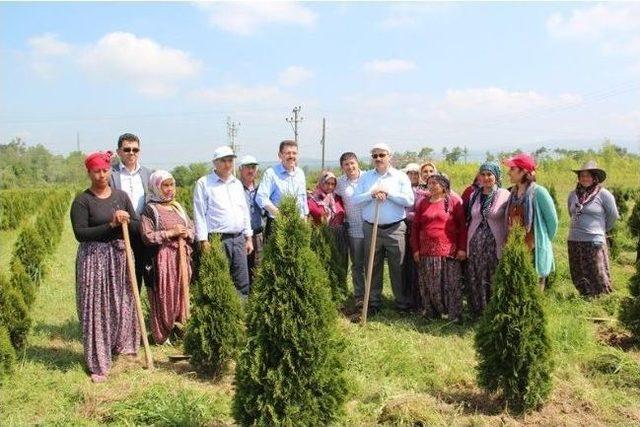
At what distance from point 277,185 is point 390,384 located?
2690 mm

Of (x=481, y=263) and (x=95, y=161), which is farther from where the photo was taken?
(x=481, y=263)

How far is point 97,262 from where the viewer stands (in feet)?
15.6

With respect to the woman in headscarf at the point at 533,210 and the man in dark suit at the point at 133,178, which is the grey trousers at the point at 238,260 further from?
the woman in headscarf at the point at 533,210

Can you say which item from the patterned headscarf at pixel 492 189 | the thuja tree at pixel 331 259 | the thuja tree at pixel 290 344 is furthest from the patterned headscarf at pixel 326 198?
the thuja tree at pixel 290 344

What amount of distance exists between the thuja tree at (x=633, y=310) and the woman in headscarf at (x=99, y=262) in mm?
4818

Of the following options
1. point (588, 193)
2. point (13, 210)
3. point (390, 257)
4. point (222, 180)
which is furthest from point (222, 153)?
point (13, 210)

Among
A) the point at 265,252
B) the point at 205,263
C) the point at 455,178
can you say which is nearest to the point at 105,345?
the point at 205,263

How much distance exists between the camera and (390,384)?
14.7ft

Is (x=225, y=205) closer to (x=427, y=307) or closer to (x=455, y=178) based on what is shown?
(x=427, y=307)

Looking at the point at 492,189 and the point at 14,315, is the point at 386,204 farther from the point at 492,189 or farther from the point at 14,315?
the point at 14,315

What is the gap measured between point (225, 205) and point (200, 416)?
233 cm

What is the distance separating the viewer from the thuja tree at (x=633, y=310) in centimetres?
521

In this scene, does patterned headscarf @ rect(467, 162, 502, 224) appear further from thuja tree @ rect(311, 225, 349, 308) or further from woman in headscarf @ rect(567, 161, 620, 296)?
thuja tree @ rect(311, 225, 349, 308)

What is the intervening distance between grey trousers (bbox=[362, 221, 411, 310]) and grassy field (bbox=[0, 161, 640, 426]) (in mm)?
371
